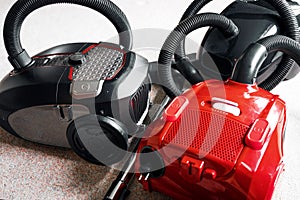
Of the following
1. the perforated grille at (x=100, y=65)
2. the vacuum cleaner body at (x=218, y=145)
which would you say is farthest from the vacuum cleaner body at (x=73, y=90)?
the vacuum cleaner body at (x=218, y=145)

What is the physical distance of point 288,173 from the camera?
1.12 metres

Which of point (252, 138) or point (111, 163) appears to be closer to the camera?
point (252, 138)

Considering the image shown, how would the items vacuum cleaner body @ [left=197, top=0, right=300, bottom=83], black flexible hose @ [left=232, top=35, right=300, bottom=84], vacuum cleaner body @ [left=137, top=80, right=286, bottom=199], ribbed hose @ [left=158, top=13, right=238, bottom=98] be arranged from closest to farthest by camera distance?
vacuum cleaner body @ [left=137, top=80, right=286, bottom=199] < black flexible hose @ [left=232, top=35, right=300, bottom=84] < ribbed hose @ [left=158, top=13, right=238, bottom=98] < vacuum cleaner body @ [left=197, top=0, right=300, bottom=83]

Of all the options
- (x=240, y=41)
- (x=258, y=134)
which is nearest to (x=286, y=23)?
(x=240, y=41)

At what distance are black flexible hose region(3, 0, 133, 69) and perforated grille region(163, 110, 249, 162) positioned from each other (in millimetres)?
415

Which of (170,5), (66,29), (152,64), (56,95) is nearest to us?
(56,95)

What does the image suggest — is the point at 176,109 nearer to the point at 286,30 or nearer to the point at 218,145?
the point at 218,145

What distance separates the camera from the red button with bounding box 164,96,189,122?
2.82ft

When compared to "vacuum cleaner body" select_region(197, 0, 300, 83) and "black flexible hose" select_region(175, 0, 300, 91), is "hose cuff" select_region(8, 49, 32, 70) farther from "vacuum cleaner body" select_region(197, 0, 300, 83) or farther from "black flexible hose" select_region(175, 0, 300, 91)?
"vacuum cleaner body" select_region(197, 0, 300, 83)

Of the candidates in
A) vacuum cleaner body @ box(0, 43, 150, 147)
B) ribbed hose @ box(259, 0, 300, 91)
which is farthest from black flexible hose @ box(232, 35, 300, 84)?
vacuum cleaner body @ box(0, 43, 150, 147)

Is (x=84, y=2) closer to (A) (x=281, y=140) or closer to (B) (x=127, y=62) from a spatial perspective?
(B) (x=127, y=62)

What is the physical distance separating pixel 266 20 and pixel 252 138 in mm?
565

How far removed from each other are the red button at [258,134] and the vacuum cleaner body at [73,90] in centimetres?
35

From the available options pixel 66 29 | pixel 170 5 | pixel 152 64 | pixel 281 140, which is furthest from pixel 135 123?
pixel 170 5
